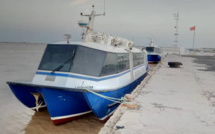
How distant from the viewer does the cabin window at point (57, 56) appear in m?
6.98

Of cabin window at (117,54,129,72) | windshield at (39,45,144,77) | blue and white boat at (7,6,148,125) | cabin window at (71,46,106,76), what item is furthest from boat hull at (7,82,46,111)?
Result: cabin window at (117,54,129,72)

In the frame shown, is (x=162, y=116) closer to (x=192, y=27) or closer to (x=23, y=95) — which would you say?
(x=23, y=95)

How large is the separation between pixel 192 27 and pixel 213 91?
43192 mm

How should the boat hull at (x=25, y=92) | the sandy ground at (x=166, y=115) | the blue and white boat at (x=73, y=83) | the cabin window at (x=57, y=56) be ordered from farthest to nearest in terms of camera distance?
the cabin window at (x=57, y=56) → the boat hull at (x=25, y=92) → the blue and white boat at (x=73, y=83) → the sandy ground at (x=166, y=115)

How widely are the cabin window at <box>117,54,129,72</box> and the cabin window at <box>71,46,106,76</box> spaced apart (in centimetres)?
135

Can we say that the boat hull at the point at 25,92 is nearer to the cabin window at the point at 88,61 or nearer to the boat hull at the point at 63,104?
the boat hull at the point at 63,104

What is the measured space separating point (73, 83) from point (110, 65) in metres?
1.79

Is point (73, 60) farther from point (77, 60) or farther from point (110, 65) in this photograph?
point (110, 65)

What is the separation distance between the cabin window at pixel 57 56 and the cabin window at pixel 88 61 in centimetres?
22

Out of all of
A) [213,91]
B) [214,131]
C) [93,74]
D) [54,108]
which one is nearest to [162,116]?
[214,131]

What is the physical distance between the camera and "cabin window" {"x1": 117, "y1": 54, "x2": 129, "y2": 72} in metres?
8.55

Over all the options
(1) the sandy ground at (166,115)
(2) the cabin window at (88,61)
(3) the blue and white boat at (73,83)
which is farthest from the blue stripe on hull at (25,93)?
(1) the sandy ground at (166,115)

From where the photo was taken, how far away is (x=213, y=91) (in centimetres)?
861

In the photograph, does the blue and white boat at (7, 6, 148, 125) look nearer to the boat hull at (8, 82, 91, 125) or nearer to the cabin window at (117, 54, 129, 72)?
the boat hull at (8, 82, 91, 125)
